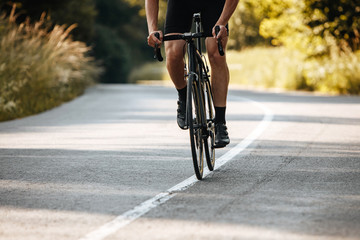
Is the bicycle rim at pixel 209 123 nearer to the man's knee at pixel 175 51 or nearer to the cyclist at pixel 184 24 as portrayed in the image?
the cyclist at pixel 184 24

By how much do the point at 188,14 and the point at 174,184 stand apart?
5.01ft

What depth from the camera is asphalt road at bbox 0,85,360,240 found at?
4660mm

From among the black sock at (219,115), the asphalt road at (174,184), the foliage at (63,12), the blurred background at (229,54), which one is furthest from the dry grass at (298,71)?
the black sock at (219,115)

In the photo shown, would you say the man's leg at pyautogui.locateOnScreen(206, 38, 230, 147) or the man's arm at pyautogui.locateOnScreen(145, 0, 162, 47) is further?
the man's leg at pyautogui.locateOnScreen(206, 38, 230, 147)

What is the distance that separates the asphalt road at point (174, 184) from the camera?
183 inches

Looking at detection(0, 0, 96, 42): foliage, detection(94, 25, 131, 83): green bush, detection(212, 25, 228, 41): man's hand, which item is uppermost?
detection(0, 0, 96, 42): foliage

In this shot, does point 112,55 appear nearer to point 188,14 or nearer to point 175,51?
point 188,14

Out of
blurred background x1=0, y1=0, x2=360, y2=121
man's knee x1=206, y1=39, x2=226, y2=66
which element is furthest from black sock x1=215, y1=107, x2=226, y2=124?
blurred background x1=0, y1=0, x2=360, y2=121

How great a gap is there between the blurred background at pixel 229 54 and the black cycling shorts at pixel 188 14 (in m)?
8.15

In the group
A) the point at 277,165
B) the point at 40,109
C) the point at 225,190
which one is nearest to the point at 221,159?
the point at 277,165

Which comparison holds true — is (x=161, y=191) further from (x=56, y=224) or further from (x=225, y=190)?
(x=56, y=224)

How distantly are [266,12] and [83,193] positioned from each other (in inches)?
1100

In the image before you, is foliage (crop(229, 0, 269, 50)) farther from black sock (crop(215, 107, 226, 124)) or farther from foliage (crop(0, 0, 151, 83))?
black sock (crop(215, 107, 226, 124))

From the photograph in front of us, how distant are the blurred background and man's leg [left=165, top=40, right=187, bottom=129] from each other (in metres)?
7.94
